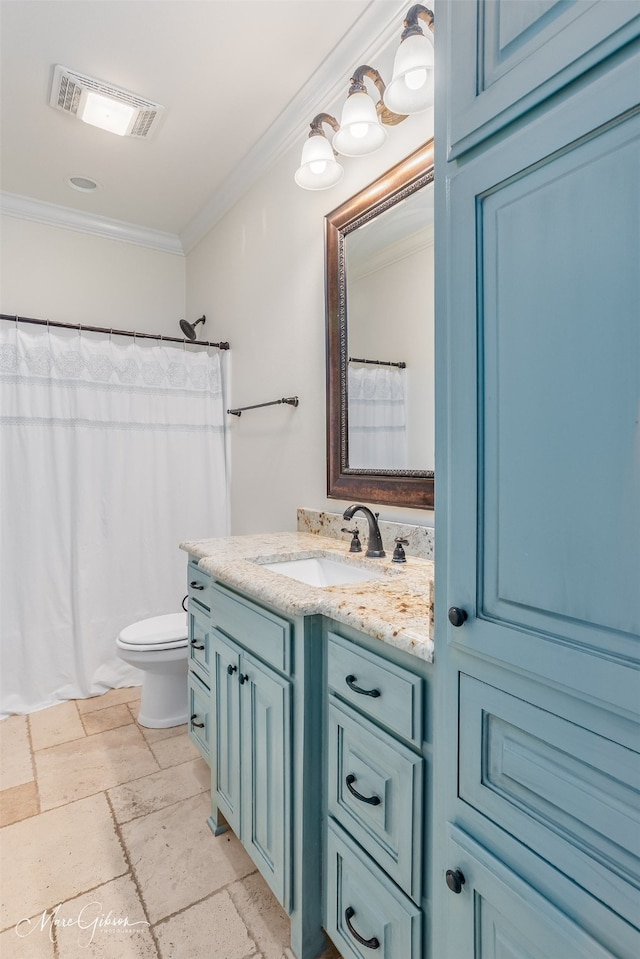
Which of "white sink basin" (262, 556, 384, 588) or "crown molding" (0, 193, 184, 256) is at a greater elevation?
"crown molding" (0, 193, 184, 256)

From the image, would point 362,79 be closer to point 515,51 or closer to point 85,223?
point 515,51

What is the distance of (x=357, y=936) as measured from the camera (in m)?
0.99

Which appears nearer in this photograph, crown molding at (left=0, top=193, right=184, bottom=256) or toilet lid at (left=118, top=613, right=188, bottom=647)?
toilet lid at (left=118, top=613, right=188, bottom=647)

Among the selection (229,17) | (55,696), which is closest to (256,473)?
(55,696)

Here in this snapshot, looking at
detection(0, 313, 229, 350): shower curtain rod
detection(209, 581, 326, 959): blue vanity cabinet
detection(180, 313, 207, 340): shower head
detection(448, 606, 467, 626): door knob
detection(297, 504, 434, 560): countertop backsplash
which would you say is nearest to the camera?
detection(448, 606, 467, 626): door knob

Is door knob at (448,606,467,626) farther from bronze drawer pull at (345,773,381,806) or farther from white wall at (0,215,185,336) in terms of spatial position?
white wall at (0,215,185,336)

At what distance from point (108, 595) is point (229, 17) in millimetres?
2565

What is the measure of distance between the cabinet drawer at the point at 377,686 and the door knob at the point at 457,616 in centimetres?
19

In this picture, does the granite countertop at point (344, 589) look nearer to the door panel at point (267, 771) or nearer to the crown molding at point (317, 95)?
the door panel at point (267, 771)

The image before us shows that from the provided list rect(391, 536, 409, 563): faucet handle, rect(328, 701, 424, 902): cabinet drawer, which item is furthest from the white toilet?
rect(328, 701, 424, 902): cabinet drawer

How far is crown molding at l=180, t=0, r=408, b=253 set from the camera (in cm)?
157

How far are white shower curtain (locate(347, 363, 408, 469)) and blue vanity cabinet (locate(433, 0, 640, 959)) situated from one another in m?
0.85

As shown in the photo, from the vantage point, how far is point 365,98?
147cm

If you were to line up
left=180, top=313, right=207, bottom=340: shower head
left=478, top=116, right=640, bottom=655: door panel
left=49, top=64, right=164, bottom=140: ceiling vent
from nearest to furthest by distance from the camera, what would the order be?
left=478, top=116, right=640, bottom=655: door panel
left=49, top=64, right=164, bottom=140: ceiling vent
left=180, top=313, right=207, bottom=340: shower head
